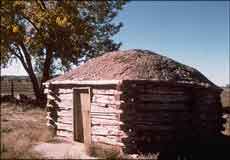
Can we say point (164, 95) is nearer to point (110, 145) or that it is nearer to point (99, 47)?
point (110, 145)

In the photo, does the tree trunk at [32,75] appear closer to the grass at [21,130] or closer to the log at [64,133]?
the grass at [21,130]

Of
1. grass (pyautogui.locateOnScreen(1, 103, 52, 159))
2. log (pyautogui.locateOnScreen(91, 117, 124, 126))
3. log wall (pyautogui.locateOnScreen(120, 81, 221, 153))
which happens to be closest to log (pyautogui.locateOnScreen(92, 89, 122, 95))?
log wall (pyautogui.locateOnScreen(120, 81, 221, 153))

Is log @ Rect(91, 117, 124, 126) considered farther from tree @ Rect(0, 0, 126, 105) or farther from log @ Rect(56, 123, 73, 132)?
tree @ Rect(0, 0, 126, 105)

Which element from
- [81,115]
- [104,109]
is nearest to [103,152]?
[104,109]

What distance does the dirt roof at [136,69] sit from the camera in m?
14.4

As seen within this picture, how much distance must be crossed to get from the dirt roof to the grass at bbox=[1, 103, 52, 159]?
2219 mm

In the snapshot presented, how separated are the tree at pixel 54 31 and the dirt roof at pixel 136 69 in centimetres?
1048

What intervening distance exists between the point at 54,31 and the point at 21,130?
10996 mm

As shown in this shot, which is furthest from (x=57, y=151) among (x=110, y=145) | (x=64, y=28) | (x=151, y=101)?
(x=64, y=28)

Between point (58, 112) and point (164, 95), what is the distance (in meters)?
4.52

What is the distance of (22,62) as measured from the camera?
28812 millimetres

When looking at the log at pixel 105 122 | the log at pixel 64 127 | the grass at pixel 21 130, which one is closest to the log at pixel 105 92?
the log at pixel 105 122

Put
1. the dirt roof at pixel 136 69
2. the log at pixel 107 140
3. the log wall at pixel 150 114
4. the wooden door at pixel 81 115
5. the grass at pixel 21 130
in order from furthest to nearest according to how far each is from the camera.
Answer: the wooden door at pixel 81 115
the dirt roof at pixel 136 69
the log at pixel 107 140
the log wall at pixel 150 114
the grass at pixel 21 130

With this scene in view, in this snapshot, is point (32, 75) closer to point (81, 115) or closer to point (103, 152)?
point (81, 115)
